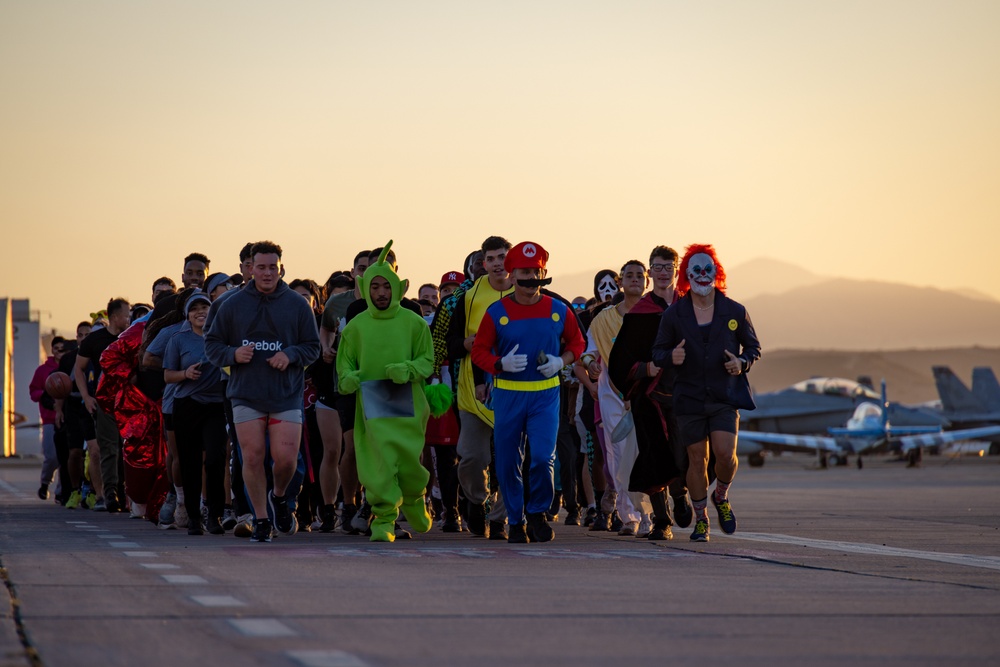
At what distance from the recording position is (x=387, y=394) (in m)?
11.7

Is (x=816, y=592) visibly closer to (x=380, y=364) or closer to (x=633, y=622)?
(x=633, y=622)

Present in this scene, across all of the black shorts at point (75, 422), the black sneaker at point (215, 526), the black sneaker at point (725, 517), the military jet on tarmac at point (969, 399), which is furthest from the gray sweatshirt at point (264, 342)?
the military jet on tarmac at point (969, 399)

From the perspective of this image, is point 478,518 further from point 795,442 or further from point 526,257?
point 795,442

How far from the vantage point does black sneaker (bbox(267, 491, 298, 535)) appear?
12.0 meters

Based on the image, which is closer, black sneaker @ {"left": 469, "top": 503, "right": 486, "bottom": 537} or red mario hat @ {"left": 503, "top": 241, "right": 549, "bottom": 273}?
red mario hat @ {"left": 503, "top": 241, "right": 549, "bottom": 273}

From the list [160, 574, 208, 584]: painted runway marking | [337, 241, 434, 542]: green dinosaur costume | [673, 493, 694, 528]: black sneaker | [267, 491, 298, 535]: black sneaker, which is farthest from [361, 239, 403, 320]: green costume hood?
[160, 574, 208, 584]: painted runway marking

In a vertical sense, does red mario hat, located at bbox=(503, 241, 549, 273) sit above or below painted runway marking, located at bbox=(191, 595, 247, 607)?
above

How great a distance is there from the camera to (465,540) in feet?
39.8

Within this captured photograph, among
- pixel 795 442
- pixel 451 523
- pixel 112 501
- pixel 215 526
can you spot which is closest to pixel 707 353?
pixel 451 523

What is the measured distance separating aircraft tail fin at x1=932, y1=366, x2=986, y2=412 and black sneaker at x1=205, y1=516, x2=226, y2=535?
228 ft

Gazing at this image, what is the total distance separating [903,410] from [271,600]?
2573 inches

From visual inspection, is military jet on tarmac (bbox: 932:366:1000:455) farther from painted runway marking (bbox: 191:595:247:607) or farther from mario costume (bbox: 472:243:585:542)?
painted runway marking (bbox: 191:595:247:607)

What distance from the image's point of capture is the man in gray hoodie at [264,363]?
11.5 m

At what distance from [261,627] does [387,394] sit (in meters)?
5.38
